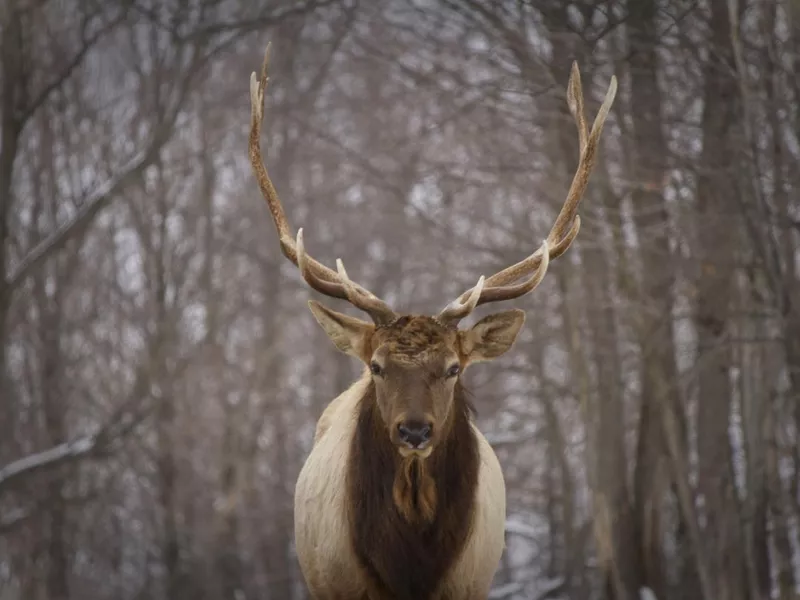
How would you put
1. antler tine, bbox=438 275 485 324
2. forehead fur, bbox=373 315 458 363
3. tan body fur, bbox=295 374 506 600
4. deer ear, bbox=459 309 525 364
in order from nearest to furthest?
forehead fur, bbox=373 315 458 363
antler tine, bbox=438 275 485 324
tan body fur, bbox=295 374 506 600
deer ear, bbox=459 309 525 364

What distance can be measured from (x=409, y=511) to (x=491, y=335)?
96cm

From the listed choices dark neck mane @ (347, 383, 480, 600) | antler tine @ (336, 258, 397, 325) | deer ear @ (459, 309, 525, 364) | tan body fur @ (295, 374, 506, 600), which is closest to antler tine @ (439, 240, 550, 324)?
deer ear @ (459, 309, 525, 364)

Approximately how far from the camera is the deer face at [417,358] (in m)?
6.45

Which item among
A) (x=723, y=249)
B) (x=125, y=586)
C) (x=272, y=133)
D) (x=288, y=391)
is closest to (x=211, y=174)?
(x=272, y=133)

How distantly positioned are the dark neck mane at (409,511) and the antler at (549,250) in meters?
0.50

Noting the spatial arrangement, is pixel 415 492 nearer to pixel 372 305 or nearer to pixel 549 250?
pixel 372 305

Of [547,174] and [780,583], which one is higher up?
[547,174]

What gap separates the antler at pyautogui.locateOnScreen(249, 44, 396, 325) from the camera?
23.0 feet

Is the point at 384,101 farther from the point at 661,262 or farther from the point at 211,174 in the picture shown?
the point at 661,262

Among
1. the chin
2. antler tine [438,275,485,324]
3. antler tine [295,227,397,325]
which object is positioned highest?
antler tine [295,227,397,325]

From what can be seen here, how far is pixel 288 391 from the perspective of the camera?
91.8 ft

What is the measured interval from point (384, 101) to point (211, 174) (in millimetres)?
3280

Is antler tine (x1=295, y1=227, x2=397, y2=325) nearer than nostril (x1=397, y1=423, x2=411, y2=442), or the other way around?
nostril (x1=397, y1=423, x2=411, y2=442)

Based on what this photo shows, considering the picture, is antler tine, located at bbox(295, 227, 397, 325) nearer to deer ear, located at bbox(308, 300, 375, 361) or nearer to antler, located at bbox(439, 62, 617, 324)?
deer ear, located at bbox(308, 300, 375, 361)
